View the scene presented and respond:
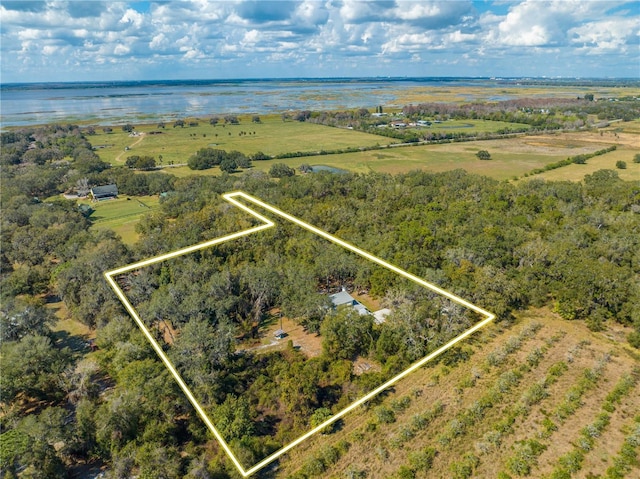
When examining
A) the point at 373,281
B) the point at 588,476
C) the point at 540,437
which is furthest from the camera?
the point at 373,281

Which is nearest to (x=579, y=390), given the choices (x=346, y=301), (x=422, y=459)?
(x=422, y=459)

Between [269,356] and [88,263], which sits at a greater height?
[88,263]

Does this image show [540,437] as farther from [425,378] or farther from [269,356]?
[269,356]

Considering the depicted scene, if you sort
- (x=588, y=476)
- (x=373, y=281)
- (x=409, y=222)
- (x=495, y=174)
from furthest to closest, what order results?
1. (x=495, y=174)
2. (x=409, y=222)
3. (x=373, y=281)
4. (x=588, y=476)

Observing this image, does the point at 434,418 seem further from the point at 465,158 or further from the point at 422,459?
the point at 465,158

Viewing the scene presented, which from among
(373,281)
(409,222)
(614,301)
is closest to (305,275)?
(373,281)

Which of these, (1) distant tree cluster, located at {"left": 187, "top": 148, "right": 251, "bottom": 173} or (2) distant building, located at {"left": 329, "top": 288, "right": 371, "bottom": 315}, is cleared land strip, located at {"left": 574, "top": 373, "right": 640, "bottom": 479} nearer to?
(2) distant building, located at {"left": 329, "top": 288, "right": 371, "bottom": 315}

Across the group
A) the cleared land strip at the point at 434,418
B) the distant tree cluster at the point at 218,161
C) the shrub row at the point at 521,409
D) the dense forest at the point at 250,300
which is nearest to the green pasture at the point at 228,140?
the distant tree cluster at the point at 218,161
